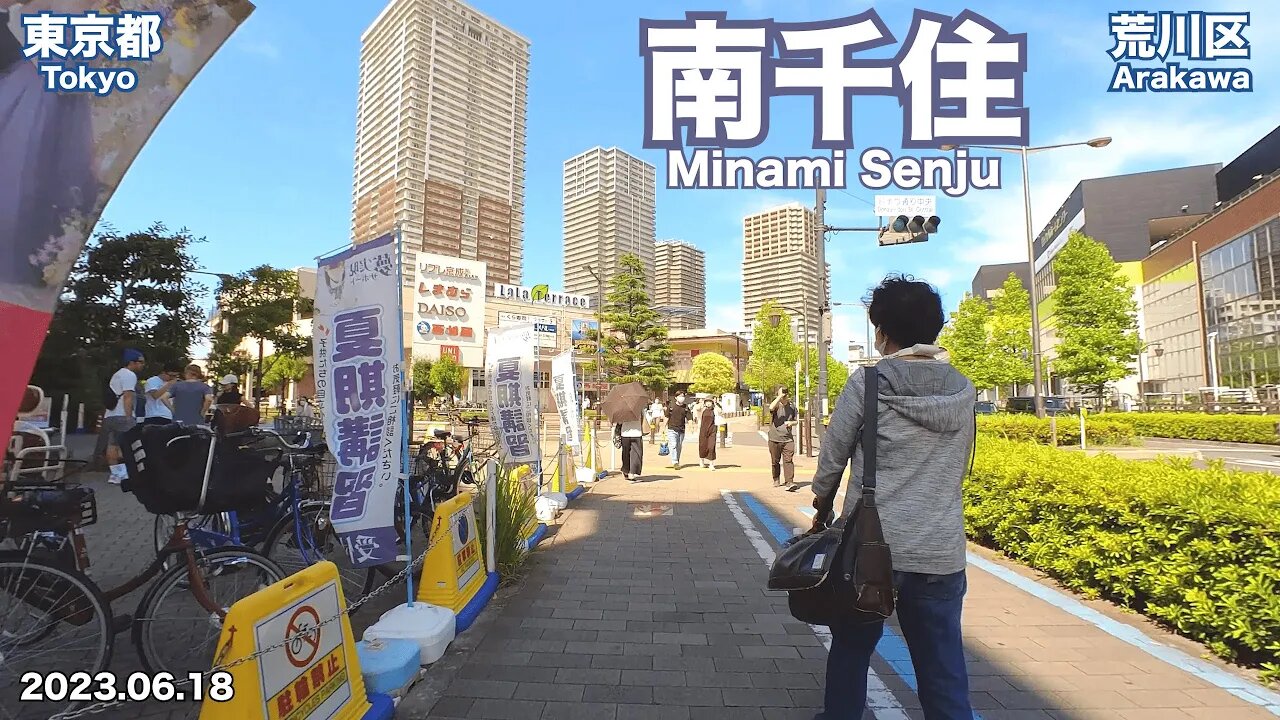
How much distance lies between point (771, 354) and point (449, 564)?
4099cm

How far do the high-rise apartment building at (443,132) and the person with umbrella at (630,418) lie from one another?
3675 inches

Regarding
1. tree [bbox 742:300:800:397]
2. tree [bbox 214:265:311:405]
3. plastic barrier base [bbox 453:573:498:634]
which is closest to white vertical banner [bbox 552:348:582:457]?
plastic barrier base [bbox 453:573:498:634]

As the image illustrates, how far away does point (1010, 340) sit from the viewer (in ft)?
126

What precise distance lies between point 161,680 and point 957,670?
10.8 feet

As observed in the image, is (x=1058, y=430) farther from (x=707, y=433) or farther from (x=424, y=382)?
(x=424, y=382)

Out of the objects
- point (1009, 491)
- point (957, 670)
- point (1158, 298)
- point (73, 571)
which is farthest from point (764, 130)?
point (1158, 298)

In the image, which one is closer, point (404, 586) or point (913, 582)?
point (913, 582)

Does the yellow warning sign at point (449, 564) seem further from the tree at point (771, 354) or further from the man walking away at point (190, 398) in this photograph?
the tree at point (771, 354)

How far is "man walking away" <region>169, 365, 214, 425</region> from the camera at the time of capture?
8344mm

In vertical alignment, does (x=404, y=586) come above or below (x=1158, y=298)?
below

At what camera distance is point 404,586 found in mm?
4930

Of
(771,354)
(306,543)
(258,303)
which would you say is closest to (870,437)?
(306,543)

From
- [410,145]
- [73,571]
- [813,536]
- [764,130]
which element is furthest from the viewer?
[410,145]

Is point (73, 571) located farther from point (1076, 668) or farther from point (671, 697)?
point (1076, 668)
